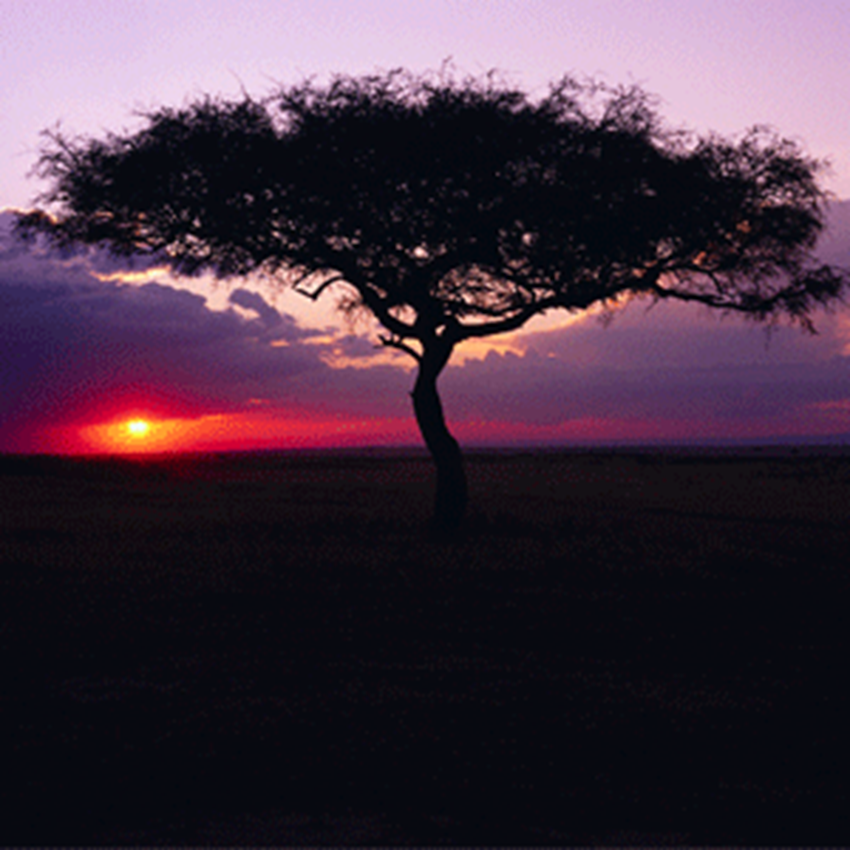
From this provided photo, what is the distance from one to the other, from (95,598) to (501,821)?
9754 millimetres

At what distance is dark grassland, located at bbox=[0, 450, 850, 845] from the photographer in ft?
19.0

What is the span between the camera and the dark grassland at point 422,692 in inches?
228

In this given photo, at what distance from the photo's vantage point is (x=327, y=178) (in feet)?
68.7

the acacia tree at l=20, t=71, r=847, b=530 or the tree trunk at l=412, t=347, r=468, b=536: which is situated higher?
the acacia tree at l=20, t=71, r=847, b=530

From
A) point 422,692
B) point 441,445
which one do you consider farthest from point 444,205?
point 422,692

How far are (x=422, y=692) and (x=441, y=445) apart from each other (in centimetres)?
1504

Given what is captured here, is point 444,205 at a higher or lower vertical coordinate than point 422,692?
higher

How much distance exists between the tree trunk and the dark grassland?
2609 millimetres

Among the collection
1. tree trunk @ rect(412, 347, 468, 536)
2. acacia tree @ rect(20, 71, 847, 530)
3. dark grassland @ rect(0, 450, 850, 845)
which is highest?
acacia tree @ rect(20, 71, 847, 530)

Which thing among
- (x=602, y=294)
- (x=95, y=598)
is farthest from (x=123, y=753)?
(x=602, y=294)

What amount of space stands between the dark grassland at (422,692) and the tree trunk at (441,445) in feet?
8.56

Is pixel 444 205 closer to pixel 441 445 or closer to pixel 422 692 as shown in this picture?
pixel 441 445

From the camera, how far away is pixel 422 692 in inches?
341

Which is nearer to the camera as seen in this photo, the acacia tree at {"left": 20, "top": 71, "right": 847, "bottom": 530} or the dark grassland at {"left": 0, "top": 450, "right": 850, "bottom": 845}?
the dark grassland at {"left": 0, "top": 450, "right": 850, "bottom": 845}
